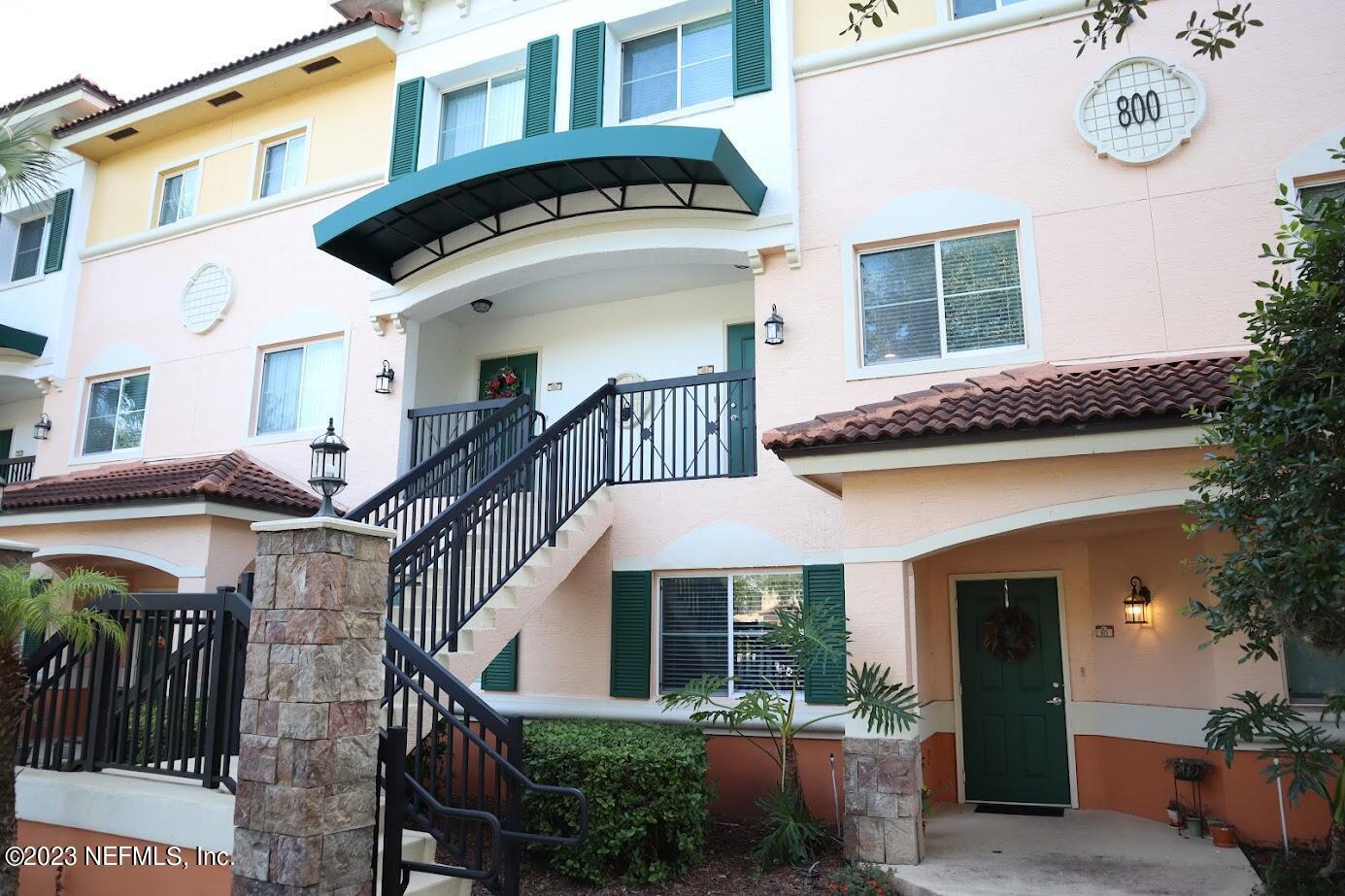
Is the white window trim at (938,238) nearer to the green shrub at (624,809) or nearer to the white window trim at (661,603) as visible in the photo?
the white window trim at (661,603)

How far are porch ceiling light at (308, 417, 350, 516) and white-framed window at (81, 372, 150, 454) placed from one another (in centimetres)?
384

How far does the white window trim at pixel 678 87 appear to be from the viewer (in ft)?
35.5

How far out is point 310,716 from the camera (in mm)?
4789

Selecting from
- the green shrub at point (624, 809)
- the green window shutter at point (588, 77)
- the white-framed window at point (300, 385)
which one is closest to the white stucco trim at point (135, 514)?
the white-framed window at point (300, 385)

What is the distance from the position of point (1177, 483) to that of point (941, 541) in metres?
1.73

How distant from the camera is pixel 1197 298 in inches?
336

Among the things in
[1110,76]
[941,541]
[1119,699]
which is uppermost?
[1110,76]

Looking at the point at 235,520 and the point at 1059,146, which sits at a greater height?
the point at 1059,146

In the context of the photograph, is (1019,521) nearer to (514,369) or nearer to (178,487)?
(514,369)

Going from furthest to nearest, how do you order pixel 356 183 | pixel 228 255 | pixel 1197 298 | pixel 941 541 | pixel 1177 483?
pixel 228 255 → pixel 356 183 → pixel 1197 298 → pixel 941 541 → pixel 1177 483

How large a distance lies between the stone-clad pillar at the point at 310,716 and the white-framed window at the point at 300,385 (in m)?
7.69

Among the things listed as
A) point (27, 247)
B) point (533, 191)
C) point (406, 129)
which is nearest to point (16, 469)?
point (27, 247)

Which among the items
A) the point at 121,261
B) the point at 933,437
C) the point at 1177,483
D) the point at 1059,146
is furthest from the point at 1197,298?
the point at 121,261

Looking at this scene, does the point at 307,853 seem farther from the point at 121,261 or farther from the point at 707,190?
the point at 121,261
